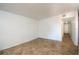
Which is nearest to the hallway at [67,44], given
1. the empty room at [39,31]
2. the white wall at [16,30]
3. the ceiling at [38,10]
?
the empty room at [39,31]

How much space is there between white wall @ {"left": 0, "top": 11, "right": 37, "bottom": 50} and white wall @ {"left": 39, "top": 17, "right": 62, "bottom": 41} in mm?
139

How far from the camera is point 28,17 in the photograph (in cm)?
160

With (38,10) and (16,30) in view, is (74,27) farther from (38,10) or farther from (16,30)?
(16,30)

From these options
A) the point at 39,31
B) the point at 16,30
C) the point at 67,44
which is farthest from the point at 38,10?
the point at 67,44

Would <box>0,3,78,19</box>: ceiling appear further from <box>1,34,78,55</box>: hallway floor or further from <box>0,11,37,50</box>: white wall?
<box>1,34,78,55</box>: hallway floor

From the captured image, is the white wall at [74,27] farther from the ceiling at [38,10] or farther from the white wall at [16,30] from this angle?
the white wall at [16,30]

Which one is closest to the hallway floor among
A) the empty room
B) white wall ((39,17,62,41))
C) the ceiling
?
the empty room

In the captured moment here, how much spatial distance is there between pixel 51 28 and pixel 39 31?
0.80 feet

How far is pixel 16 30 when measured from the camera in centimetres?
162

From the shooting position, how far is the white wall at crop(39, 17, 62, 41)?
4.95ft
